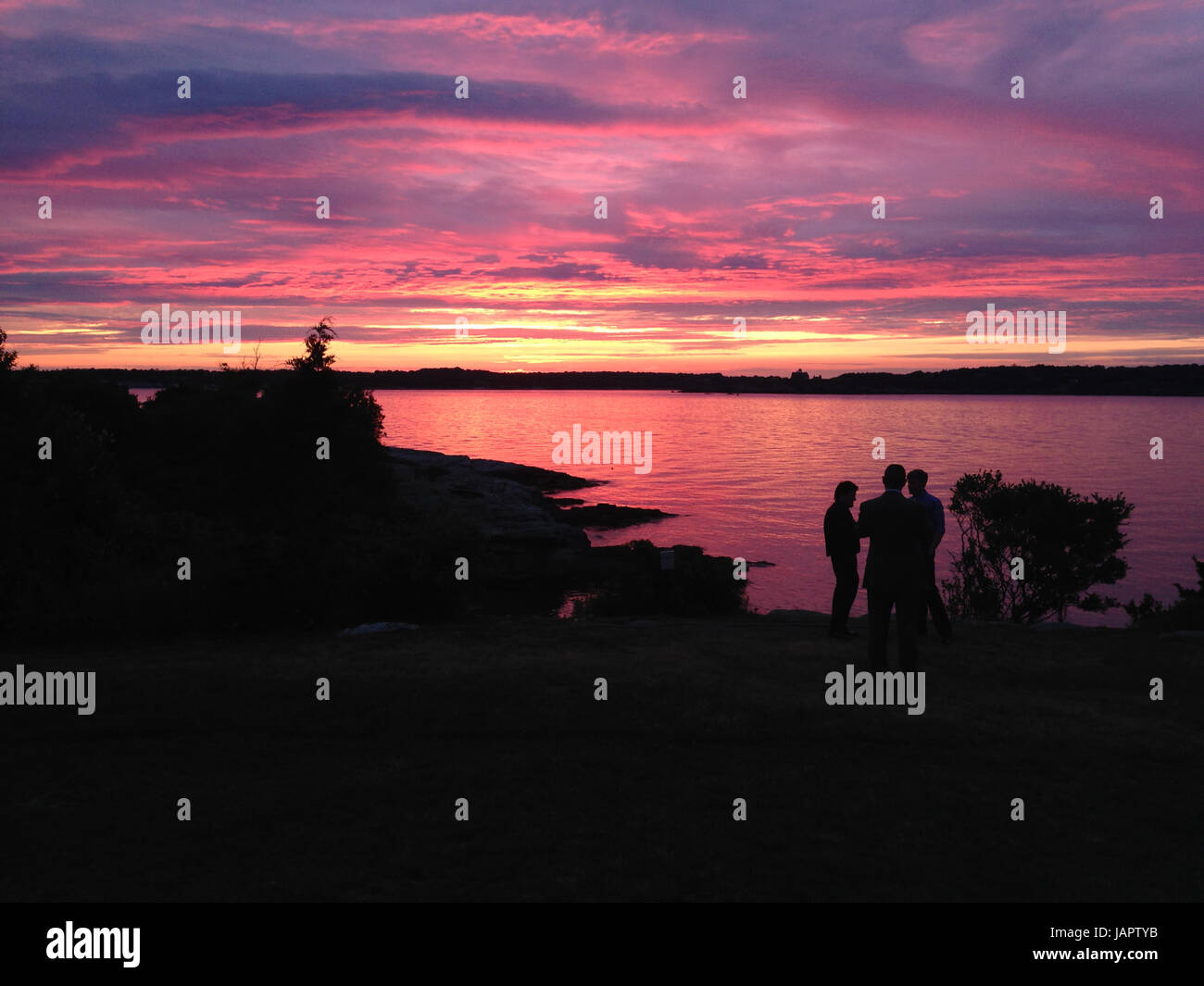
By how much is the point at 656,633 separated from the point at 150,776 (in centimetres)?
761

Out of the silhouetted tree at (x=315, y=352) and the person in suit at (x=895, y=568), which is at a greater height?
the silhouetted tree at (x=315, y=352)

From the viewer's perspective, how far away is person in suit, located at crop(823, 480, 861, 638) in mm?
12648

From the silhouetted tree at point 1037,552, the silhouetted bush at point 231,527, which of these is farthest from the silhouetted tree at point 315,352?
the silhouetted tree at point 1037,552

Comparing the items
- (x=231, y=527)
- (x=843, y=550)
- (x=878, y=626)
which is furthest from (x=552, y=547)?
(x=878, y=626)

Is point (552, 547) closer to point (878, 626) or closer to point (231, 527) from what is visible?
point (231, 527)

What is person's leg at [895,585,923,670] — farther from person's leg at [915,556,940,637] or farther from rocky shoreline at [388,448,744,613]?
rocky shoreline at [388,448,744,613]

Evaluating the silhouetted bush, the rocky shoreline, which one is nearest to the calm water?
the rocky shoreline

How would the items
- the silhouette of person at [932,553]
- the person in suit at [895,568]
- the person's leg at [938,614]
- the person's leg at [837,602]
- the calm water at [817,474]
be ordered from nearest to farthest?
the person in suit at [895,568], the silhouette of person at [932,553], the person's leg at [938,614], the person's leg at [837,602], the calm water at [817,474]

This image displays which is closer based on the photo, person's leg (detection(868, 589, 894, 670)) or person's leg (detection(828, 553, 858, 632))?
person's leg (detection(868, 589, 894, 670))

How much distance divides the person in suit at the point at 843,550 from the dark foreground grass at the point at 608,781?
142 cm

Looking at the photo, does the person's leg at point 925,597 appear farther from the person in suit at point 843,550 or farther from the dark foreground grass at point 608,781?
the person in suit at point 843,550

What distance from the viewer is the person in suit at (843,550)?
1265cm

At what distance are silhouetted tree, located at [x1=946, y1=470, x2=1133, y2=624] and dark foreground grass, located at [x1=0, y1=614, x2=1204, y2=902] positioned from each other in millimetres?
17358

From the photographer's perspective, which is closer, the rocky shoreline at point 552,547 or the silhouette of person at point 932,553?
the silhouette of person at point 932,553
